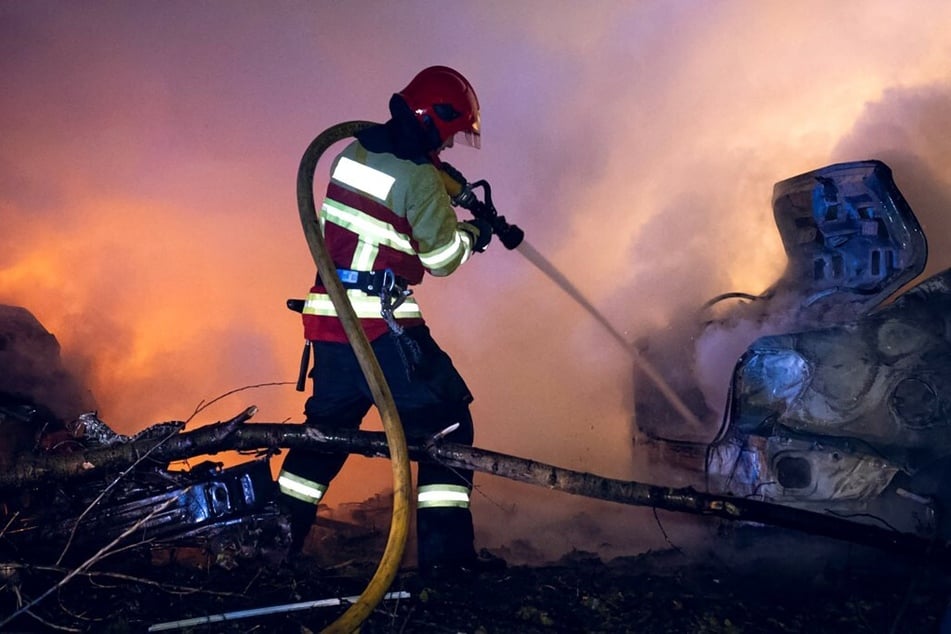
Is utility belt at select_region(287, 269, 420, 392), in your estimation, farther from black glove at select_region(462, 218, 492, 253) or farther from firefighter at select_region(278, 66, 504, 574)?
black glove at select_region(462, 218, 492, 253)

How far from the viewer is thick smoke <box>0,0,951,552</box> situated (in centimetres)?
652

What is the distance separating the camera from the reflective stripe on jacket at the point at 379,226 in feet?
11.3

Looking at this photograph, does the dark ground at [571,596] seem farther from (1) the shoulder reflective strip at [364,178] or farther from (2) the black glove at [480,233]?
(1) the shoulder reflective strip at [364,178]

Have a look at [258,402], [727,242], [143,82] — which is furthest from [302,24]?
[727,242]

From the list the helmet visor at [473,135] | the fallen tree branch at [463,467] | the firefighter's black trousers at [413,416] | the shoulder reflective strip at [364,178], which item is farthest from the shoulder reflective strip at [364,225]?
the fallen tree branch at [463,467]

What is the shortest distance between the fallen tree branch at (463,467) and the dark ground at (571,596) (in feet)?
0.97

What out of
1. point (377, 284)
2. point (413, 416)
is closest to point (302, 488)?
point (413, 416)

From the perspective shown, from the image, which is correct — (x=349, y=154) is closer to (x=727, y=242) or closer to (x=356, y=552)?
(x=356, y=552)

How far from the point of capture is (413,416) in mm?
3541

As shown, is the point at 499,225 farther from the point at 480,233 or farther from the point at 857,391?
the point at 857,391

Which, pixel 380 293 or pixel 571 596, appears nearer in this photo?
pixel 571 596

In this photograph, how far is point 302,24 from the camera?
7777 millimetres

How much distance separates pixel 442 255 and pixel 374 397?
2.54 ft

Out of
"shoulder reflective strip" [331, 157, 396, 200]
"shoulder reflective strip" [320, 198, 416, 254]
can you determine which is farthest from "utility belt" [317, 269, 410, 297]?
"shoulder reflective strip" [331, 157, 396, 200]
